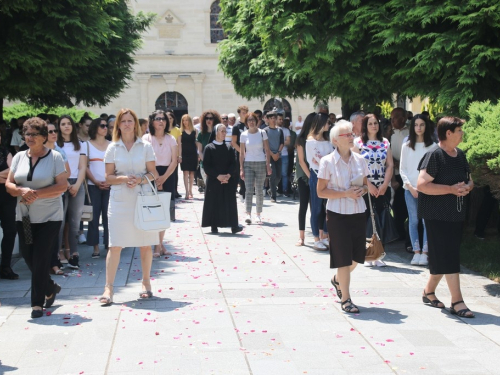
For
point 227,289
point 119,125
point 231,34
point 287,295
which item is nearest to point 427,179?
point 287,295

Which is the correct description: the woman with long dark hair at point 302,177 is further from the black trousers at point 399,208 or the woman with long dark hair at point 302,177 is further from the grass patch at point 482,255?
the grass patch at point 482,255

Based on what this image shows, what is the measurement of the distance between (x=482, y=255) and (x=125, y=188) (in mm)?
5243

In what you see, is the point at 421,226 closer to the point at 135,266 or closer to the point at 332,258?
the point at 332,258

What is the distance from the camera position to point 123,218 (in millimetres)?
7691

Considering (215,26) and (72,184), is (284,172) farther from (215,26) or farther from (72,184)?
(215,26)

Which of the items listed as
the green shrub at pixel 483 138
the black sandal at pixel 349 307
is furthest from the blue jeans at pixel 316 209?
the black sandal at pixel 349 307

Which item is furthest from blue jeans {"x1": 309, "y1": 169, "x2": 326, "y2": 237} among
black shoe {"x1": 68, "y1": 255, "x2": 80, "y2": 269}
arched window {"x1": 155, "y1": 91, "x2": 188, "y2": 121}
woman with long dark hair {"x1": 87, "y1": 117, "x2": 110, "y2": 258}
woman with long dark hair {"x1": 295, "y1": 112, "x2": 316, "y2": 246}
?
arched window {"x1": 155, "y1": 91, "x2": 188, "y2": 121}

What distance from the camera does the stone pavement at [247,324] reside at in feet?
19.2

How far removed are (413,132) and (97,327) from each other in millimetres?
5035

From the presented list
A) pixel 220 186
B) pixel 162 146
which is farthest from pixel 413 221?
pixel 162 146

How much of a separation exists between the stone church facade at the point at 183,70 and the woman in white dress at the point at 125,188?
33045 millimetres

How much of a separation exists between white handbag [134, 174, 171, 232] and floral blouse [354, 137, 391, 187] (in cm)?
311

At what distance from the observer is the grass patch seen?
9.36 meters

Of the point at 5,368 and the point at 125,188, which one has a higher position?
the point at 125,188
